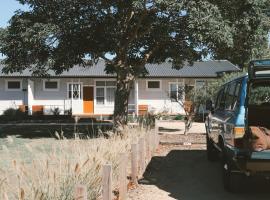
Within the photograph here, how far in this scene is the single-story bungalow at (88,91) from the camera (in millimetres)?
37969

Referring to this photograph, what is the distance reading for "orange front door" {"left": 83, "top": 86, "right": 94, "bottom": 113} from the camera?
38.9m

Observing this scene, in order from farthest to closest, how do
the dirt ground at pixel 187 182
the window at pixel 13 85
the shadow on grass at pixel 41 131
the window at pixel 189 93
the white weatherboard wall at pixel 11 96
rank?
the window at pixel 13 85
the white weatherboard wall at pixel 11 96
the shadow on grass at pixel 41 131
the window at pixel 189 93
the dirt ground at pixel 187 182

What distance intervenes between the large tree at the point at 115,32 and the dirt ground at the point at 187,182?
14.3 ft

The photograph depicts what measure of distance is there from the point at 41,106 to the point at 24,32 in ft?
64.9

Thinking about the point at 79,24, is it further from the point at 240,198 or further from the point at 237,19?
the point at 240,198

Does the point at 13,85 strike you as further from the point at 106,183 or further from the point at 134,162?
the point at 106,183

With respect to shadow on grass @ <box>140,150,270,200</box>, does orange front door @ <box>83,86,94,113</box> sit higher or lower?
higher

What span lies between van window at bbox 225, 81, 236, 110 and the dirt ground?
154 cm

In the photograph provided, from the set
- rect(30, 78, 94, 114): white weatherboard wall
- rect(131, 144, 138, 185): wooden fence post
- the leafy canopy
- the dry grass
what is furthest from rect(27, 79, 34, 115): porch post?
the dry grass

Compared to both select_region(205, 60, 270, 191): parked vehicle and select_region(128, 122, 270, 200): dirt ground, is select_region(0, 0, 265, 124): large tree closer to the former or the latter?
select_region(128, 122, 270, 200): dirt ground

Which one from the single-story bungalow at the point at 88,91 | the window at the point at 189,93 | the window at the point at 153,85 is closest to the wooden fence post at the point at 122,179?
the window at the point at 189,93

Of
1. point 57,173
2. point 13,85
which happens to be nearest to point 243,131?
point 57,173

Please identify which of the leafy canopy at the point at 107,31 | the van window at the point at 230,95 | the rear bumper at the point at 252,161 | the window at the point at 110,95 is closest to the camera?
the rear bumper at the point at 252,161

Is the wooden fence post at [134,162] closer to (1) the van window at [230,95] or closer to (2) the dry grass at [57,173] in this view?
(2) the dry grass at [57,173]
